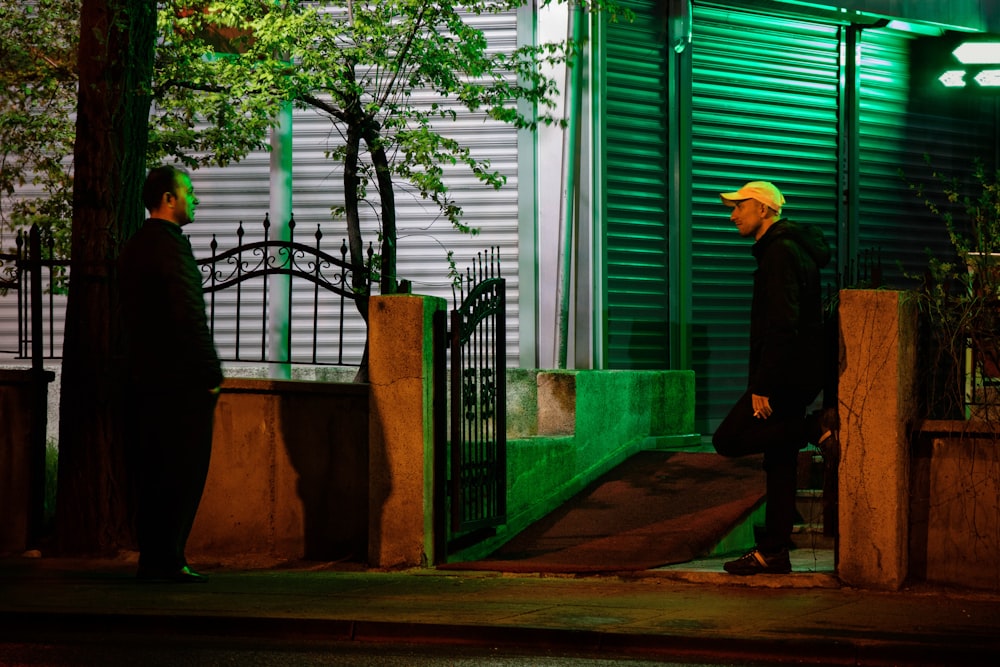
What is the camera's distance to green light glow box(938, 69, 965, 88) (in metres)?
14.8

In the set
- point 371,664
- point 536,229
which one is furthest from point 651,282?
point 371,664

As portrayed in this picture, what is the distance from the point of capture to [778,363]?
22.5 ft

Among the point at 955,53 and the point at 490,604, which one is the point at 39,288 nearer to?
the point at 490,604

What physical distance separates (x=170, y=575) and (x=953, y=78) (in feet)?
37.0

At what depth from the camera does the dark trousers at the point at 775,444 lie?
22.9 feet

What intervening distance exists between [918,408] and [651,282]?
233 inches

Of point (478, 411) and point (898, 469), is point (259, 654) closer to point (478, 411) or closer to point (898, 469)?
point (478, 411)

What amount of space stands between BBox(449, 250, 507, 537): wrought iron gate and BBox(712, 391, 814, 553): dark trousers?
6.15ft

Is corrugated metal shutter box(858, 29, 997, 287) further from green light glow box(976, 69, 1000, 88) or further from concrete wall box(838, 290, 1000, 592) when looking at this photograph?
concrete wall box(838, 290, 1000, 592)

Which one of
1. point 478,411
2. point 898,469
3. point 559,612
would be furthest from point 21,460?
point 898,469

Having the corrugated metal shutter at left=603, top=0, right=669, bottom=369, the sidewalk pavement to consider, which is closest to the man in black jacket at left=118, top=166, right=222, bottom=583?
the sidewalk pavement

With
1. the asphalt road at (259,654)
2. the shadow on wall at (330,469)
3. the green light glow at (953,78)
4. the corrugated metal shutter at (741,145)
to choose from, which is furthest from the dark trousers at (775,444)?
the green light glow at (953,78)

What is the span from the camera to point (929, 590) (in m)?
6.95

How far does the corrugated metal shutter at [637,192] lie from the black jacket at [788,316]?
5.36m
